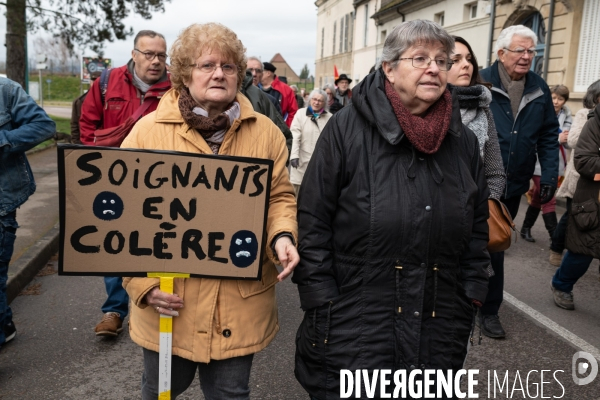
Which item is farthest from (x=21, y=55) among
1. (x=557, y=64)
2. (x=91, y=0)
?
(x=557, y=64)

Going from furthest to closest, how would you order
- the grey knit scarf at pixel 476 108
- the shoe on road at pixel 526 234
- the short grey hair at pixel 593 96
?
the shoe on road at pixel 526 234
the short grey hair at pixel 593 96
the grey knit scarf at pixel 476 108

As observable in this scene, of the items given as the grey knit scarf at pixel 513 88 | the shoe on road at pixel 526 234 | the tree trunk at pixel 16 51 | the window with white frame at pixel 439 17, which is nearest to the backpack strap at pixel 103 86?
the grey knit scarf at pixel 513 88

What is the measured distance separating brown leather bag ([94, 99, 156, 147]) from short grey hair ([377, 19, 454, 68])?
2215mm

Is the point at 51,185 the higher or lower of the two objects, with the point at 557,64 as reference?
lower

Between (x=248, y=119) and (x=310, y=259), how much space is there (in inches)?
24.7

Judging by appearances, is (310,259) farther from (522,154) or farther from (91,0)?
(91,0)

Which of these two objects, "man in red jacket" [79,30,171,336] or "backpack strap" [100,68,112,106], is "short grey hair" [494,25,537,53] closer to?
"man in red jacket" [79,30,171,336]

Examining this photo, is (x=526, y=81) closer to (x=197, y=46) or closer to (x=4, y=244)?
(x=197, y=46)

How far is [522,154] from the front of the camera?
465 cm

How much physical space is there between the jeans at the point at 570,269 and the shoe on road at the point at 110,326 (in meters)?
3.55

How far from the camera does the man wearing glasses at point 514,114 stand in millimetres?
4480

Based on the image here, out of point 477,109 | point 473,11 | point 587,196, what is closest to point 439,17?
point 473,11

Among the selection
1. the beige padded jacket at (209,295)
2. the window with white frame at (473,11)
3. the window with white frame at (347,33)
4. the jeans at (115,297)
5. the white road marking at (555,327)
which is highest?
the window with white frame at (347,33)

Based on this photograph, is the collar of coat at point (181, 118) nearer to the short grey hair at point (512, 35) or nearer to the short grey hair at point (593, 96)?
the short grey hair at point (512, 35)
